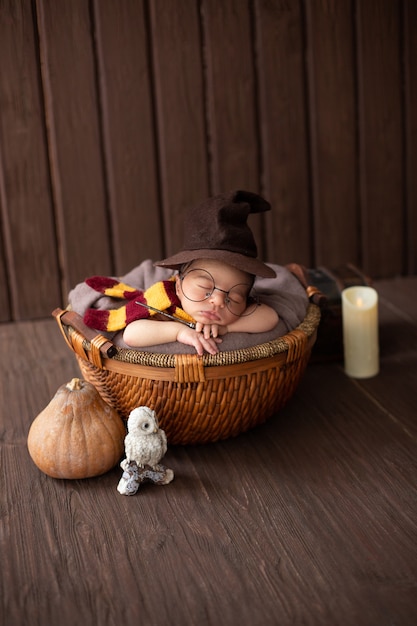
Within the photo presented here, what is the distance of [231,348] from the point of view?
190 cm

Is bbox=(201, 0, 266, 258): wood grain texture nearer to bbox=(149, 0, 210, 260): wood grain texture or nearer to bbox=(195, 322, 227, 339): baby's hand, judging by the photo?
bbox=(149, 0, 210, 260): wood grain texture

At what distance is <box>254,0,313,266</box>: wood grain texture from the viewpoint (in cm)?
288

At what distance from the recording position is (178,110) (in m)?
2.88

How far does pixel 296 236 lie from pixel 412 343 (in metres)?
0.69

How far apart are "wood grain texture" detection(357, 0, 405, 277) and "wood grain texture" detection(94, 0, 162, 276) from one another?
30.9 inches

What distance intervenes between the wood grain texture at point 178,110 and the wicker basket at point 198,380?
1.04 m

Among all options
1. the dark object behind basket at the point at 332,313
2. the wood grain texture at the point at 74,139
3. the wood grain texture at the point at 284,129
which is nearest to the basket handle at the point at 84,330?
the dark object behind basket at the point at 332,313

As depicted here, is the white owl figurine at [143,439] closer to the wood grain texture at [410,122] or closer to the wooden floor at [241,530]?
the wooden floor at [241,530]

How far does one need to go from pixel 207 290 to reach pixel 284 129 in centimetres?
125

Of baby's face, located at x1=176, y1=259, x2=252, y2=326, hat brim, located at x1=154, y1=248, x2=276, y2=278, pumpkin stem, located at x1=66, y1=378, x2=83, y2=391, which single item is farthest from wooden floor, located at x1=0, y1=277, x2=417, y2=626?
hat brim, located at x1=154, y1=248, x2=276, y2=278

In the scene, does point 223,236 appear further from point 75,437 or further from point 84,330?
point 75,437

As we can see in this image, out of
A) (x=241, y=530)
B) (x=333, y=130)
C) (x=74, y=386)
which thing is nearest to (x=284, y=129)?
(x=333, y=130)

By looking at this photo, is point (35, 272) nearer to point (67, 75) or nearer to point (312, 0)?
point (67, 75)

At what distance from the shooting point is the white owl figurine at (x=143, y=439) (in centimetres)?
181
